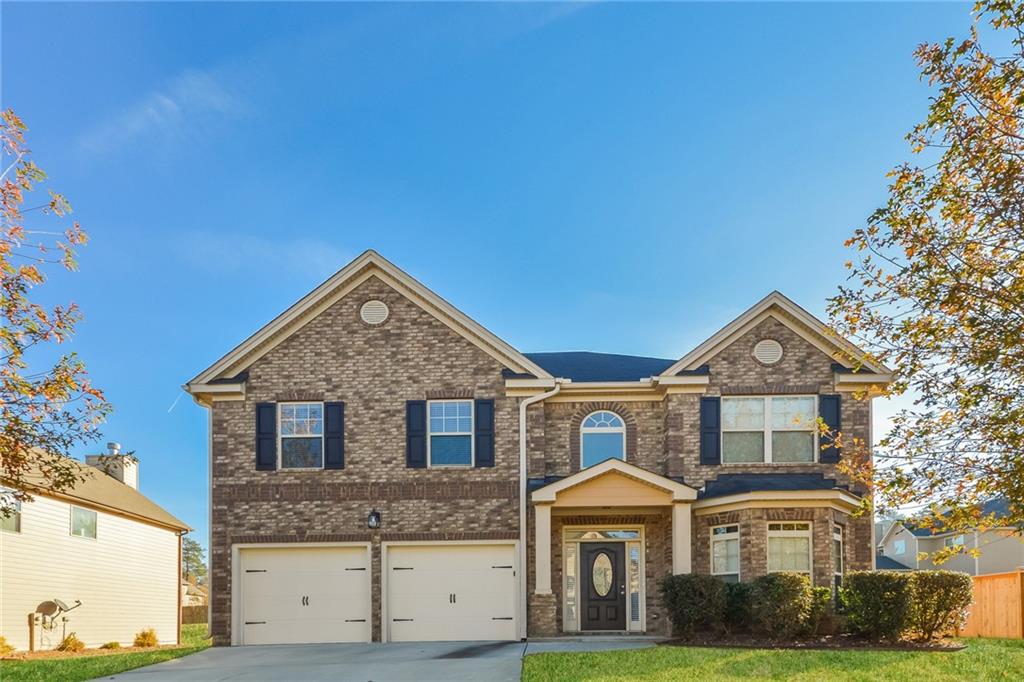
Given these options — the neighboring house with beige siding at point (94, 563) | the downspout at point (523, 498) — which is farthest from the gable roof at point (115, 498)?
the downspout at point (523, 498)

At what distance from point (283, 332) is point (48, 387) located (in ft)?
25.3

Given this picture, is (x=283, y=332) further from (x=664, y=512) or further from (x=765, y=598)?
(x=765, y=598)

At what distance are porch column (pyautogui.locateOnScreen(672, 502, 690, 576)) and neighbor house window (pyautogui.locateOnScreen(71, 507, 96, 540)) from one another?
51.6 feet

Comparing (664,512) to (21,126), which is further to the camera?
(664,512)

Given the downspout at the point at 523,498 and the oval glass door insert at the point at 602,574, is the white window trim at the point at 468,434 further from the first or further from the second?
the oval glass door insert at the point at 602,574

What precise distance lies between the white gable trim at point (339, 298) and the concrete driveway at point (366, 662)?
5.47m

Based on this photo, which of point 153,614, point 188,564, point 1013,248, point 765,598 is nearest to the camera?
point 1013,248

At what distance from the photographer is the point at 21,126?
12.1 metres

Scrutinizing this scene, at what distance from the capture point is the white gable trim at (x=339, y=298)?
63.6ft

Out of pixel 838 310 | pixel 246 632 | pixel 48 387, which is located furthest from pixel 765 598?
pixel 48 387

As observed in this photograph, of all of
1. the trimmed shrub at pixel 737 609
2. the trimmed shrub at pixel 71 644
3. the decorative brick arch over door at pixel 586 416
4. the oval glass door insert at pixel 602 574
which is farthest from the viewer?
the trimmed shrub at pixel 71 644

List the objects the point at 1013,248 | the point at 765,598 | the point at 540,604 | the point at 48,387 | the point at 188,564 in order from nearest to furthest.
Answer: the point at 1013,248 → the point at 48,387 → the point at 765,598 → the point at 540,604 → the point at 188,564

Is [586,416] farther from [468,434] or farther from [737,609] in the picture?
[737,609]

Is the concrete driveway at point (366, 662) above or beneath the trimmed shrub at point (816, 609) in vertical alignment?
beneath
